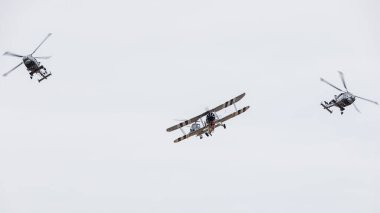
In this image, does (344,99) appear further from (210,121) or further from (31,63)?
(31,63)

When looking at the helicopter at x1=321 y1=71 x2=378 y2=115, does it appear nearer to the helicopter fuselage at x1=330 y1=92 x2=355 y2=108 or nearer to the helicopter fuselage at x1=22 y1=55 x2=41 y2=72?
the helicopter fuselage at x1=330 y1=92 x2=355 y2=108

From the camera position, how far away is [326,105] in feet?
340

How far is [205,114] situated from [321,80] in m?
16.6

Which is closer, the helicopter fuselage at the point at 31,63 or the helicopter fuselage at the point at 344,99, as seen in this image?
the helicopter fuselage at the point at 344,99

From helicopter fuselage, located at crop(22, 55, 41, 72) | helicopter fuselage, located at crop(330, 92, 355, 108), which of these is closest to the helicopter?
helicopter fuselage, located at crop(330, 92, 355, 108)

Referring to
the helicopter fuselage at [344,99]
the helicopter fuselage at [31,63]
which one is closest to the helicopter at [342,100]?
the helicopter fuselage at [344,99]

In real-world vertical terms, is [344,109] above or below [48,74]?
below

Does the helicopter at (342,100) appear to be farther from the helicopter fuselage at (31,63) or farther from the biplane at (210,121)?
the helicopter fuselage at (31,63)

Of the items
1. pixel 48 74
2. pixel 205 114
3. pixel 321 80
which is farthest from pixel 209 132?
pixel 48 74

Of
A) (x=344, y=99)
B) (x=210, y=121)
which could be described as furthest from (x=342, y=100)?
(x=210, y=121)

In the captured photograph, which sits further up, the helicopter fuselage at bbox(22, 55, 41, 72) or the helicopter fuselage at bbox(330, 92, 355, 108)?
the helicopter fuselage at bbox(22, 55, 41, 72)

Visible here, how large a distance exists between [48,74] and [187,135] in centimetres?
2132

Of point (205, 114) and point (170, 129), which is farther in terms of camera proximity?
point (170, 129)

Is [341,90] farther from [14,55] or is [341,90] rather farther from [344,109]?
[14,55]
